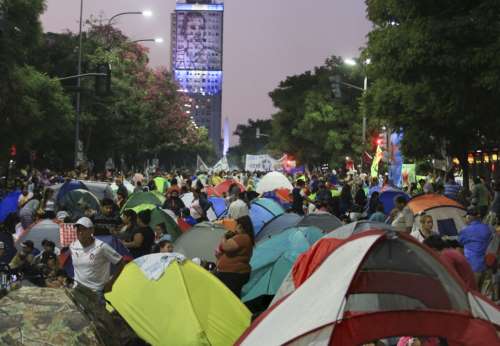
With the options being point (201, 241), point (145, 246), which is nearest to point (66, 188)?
point (201, 241)

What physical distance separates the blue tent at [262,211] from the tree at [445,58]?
4.24 metres

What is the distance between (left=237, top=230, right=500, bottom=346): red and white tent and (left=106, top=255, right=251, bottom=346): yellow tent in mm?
2464

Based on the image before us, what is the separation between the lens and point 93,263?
10922 millimetres

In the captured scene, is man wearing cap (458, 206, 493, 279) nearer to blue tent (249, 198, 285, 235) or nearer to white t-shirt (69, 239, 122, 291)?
white t-shirt (69, 239, 122, 291)

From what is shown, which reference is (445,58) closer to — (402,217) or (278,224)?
(278,224)

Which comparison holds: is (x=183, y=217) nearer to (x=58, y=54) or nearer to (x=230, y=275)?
(x=230, y=275)

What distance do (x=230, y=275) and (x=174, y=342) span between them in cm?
222

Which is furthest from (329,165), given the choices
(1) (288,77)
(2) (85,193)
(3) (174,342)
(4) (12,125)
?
(3) (174,342)

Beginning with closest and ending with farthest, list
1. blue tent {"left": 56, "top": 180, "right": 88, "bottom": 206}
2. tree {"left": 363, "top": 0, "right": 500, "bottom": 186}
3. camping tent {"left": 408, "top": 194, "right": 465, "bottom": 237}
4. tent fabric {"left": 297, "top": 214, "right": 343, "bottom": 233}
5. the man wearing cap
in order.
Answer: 1. the man wearing cap
2. tent fabric {"left": 297, "top": 214, "right": 343, "bottom": 233}
3. camping tent {"left": 408, "top": 194, "right": 465, "bottom": 237}
4. tree {"left": 363, "top": 0, "right": 500, "bottom": 186}
5. blue tent {"left": 56, "top": 180, "right": 88, "bottom": 206}

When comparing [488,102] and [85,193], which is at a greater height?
[488,102]

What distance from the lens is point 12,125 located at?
113ft

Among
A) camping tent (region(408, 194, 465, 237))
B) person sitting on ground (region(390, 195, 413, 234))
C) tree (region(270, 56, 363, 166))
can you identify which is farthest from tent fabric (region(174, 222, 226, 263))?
tree (region(270, 56, 363, 166))

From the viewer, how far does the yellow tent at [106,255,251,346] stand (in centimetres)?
1041

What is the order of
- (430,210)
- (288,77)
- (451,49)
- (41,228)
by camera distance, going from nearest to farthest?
1. (41,228)
2. (430,210)
3. (451,49)
4. (288,77)
